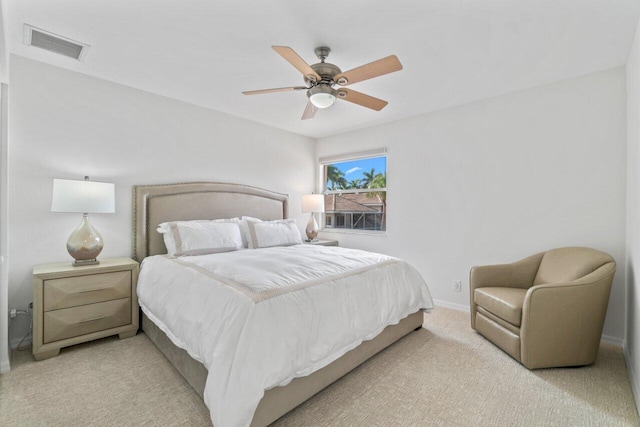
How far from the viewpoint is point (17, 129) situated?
2.58 meters

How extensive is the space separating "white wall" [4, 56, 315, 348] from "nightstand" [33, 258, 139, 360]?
322 mm

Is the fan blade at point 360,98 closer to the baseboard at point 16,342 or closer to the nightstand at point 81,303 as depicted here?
the nightstand at point 81,303

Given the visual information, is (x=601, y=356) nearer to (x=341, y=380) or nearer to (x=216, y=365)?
(x=341, y=380)

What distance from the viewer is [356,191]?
15.8ft

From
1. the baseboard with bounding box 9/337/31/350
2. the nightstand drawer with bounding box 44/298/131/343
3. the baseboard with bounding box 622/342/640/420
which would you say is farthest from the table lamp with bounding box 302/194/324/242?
the baseboard with bounding box 622/342/640/420

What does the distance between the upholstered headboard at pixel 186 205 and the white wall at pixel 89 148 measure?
0.12m

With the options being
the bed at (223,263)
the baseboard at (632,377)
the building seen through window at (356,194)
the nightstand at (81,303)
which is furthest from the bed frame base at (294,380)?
the building seen through window at (356,194)

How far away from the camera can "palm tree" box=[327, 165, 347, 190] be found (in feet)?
16.6

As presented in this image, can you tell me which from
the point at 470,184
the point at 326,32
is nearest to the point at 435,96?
the point at 470,184

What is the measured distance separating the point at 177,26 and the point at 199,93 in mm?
1243

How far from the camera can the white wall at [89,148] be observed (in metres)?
2.60

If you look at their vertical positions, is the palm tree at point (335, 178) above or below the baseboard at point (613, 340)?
above

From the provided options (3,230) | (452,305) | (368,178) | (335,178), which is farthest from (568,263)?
(3,230)

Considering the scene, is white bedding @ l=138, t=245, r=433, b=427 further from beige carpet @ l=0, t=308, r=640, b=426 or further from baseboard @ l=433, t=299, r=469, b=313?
baseboard @ l=433, t=299, r=469, b=313
